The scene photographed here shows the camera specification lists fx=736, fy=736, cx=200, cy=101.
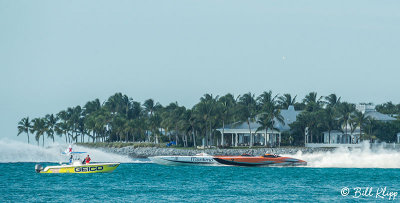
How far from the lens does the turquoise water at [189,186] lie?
182 ft

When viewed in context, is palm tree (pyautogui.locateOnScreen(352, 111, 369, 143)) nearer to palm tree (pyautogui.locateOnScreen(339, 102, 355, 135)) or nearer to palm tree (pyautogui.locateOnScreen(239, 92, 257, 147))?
palm tree (pyautogui.locateOnScreen(339, 102, 355, 135))

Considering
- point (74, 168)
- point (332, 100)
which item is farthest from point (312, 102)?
point (74, 168)

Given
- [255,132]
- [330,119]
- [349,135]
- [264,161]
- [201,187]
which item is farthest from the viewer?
[349,135]

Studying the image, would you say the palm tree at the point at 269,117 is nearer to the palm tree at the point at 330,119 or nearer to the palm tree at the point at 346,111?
the palm tree at the point at 330,119

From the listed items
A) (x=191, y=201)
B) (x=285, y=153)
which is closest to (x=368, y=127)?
(x=285, y=153)

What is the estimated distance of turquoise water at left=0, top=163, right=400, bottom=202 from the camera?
55.3 metres

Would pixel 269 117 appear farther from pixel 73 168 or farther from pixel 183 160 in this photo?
pixel 73 168

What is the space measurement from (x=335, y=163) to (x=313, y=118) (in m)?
37.0

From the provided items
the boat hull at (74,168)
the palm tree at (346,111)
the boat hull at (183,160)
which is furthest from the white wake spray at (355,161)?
the boat hull at (74,168)

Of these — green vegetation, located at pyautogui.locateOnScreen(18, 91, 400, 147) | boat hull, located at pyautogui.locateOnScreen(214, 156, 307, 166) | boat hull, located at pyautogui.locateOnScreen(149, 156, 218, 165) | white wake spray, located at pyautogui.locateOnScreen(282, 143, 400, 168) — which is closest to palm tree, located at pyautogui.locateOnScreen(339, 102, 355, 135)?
green vegetation, located at pyautogui.locateOnScreen(18, 91, 400, 147)

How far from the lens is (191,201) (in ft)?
174

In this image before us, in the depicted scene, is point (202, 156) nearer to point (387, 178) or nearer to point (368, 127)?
point (387, 178)

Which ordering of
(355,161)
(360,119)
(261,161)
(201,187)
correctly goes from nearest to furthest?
1. (201,187)
2. (261,161)
3. (355,161)
4. (360,119)

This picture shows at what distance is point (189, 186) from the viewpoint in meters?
64.5
